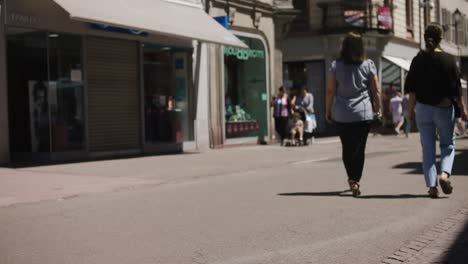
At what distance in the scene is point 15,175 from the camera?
35.5 feet

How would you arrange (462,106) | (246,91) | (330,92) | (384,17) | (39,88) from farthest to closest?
1. (384,17)
2. (246,91)
3. (39,88)
4. (330,92)
5. (462,106)

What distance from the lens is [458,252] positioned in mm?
4660

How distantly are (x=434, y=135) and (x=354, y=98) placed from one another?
1.00m

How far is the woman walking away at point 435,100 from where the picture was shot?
7359 millimetres

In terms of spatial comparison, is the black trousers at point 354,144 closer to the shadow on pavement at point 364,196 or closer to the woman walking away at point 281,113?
the shadow on pavement at point 364,196

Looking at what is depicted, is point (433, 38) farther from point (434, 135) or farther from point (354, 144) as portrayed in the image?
point (354, 144)

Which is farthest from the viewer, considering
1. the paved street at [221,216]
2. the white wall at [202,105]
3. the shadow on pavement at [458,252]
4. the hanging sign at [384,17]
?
the hanging sign at [384,17]

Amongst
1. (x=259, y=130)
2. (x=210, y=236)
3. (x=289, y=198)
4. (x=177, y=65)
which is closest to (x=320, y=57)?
(x=259, y=130)

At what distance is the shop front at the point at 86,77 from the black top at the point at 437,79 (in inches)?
267

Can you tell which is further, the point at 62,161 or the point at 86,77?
the point at 86,77

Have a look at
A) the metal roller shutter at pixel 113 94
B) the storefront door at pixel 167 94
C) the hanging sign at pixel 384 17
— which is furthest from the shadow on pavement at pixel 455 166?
the hanging sign at pixel 384 17

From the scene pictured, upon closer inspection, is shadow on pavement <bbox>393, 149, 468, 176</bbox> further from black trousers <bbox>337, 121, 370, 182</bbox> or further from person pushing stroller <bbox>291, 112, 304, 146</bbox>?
person pushing stroller <bbox>291, 112, 304, 146</bbox>

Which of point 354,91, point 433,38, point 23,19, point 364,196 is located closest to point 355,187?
point 364,196

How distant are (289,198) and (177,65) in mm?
10490
